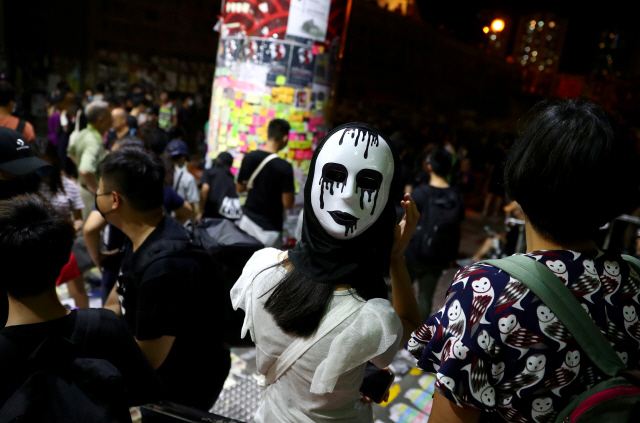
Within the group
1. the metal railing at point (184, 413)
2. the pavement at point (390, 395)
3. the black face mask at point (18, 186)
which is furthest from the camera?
the pavement at point (390, 395)

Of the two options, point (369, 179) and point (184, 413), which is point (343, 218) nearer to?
point (369, 179)

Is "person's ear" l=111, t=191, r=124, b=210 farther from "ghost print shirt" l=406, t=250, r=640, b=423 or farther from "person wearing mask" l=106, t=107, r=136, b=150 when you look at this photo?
"person wearing mask" l=106, t=107, r=136, b=150

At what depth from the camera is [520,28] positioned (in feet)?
54.1

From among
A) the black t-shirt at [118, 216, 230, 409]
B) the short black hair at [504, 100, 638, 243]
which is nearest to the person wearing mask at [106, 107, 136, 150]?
the black t-shirt at [118, 216, 230, 409]

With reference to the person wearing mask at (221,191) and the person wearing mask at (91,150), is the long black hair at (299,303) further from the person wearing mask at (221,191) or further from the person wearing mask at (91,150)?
the person wearing mask at (91,150)

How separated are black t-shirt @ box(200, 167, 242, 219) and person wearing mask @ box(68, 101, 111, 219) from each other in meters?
1.17

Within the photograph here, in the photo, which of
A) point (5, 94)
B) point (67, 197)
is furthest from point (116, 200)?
point (5, 94)

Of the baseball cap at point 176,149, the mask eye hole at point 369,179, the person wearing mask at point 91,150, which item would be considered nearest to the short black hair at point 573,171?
the mask eye hole at point 369,179

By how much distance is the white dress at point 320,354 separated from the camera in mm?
1302

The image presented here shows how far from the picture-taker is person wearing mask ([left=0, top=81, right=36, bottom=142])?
162 inches

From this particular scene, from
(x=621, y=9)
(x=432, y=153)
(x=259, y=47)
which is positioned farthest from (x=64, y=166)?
(x=621, y=9)

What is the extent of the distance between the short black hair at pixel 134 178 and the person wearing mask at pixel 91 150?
2736mm

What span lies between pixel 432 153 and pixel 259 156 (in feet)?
4.92

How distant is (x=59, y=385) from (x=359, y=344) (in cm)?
82
